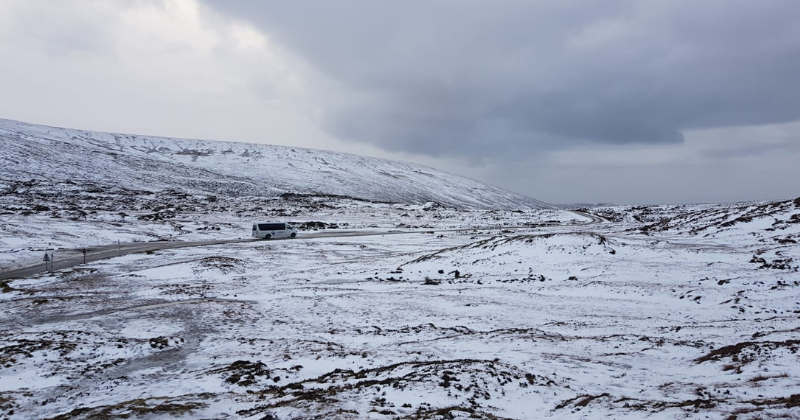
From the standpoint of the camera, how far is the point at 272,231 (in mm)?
54750

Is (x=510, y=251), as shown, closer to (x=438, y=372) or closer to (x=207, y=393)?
(x=438, y=372)

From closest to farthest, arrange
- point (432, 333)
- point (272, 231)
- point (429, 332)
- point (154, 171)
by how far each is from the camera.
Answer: point (432, 333), point (429, 332), point (272, 231), point (154, 171)

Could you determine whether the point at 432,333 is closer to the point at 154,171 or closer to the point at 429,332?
the point at 429,332

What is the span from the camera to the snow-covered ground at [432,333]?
360 inches

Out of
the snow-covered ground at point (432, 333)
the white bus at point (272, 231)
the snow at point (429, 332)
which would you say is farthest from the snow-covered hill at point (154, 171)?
the snow-covered ground at point (432, 333)

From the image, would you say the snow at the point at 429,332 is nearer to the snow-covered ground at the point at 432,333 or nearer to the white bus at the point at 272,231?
the snow-covered ground at the point at 432,333

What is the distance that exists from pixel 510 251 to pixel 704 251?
Result: 12.3 meters

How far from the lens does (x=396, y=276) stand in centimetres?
2827

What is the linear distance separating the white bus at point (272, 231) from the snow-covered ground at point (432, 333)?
19.5 metres

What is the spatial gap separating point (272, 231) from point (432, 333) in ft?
141

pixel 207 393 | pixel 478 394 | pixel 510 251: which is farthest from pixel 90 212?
pixel 478 394

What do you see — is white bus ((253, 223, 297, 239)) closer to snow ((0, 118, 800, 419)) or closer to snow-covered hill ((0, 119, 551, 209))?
snow ((0, 118, 800, 419))

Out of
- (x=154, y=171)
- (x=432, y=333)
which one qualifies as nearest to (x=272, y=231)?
(x=432, y=333)

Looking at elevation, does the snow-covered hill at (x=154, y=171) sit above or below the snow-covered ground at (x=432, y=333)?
above
